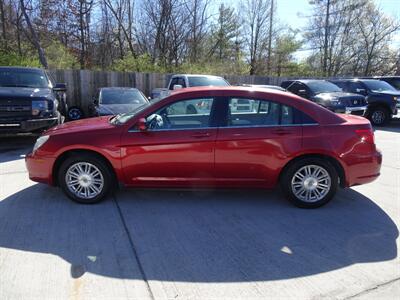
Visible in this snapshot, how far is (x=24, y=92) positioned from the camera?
308 inches

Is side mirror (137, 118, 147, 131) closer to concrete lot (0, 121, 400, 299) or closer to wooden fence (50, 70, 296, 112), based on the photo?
concrete lot (0, 121, 400, 299)

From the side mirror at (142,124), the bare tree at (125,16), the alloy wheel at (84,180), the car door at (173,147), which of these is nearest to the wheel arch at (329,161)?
the car door at (173,147)

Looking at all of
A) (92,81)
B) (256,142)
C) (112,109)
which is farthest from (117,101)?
(256,142)

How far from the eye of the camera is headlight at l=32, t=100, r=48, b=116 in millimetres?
7641

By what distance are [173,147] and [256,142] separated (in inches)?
42.4

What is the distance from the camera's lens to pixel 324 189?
443 cm

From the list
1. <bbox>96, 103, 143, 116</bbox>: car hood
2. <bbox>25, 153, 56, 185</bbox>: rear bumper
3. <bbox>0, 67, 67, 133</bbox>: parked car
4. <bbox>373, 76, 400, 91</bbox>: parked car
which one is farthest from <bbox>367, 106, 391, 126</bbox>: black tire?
<bbox>25, 153, 56, 185</bbox>: rear bumper

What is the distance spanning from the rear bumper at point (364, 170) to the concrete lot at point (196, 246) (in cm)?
42

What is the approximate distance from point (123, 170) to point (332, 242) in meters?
2.70

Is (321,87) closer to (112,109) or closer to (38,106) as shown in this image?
(112,109)

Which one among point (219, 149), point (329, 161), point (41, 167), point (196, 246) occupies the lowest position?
point (196, 246)

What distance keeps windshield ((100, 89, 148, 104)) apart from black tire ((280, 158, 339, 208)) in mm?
6645

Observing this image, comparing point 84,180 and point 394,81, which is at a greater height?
point 394,81

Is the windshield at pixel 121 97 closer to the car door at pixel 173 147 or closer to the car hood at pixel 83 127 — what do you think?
the car hood at pixel 83 127
